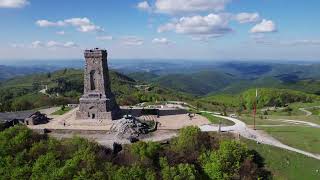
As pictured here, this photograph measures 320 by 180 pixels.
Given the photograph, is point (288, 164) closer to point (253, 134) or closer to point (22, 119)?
point (253, 134)

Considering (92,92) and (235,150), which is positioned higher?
(92,92)

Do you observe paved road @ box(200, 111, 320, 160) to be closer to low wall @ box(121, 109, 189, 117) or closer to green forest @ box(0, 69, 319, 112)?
low wall @ box(121, 109, 189, 117)

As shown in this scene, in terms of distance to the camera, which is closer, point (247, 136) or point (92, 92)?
point (247, 136)

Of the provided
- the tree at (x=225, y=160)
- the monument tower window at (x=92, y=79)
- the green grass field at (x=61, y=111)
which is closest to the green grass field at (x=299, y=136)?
the tree at (x=225, y=160)

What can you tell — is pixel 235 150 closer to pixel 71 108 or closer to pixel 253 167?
pixel 253 167

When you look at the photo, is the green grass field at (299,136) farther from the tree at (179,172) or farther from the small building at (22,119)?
the small building at (22,119)

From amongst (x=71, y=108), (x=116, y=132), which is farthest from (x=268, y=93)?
(x=116, y=132)

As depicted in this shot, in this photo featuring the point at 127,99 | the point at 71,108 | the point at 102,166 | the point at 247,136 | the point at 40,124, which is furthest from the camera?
the point at 127,99
